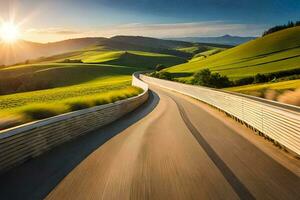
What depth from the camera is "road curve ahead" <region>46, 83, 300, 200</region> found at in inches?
248

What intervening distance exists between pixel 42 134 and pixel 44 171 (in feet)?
7.83

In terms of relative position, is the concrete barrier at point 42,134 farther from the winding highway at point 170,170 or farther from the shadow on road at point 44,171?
the winding highway at point 170,170

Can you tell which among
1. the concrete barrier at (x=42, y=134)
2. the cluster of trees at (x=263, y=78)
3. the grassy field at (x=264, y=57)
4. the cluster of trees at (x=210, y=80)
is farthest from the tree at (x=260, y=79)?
the concrete barrier at (x=42, y=134)

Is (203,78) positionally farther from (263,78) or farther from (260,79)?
(263,78)

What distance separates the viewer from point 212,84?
234 feet

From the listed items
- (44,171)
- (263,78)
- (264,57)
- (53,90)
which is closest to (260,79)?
(263,78)

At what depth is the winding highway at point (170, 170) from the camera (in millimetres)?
6355

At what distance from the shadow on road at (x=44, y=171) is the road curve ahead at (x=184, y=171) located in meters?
0.25

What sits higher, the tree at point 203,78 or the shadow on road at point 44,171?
the shadow on road at point 44,171

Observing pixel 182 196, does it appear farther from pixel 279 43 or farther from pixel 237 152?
pixel 279 43

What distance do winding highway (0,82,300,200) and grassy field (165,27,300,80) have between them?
3002 inches

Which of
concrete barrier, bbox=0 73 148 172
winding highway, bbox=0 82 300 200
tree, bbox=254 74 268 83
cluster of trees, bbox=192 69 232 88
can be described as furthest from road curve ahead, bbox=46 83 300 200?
tree, bbox=254 74 268 83

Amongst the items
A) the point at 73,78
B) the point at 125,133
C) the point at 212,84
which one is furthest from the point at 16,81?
the point at 125,133

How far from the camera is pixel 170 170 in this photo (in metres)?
7.89
